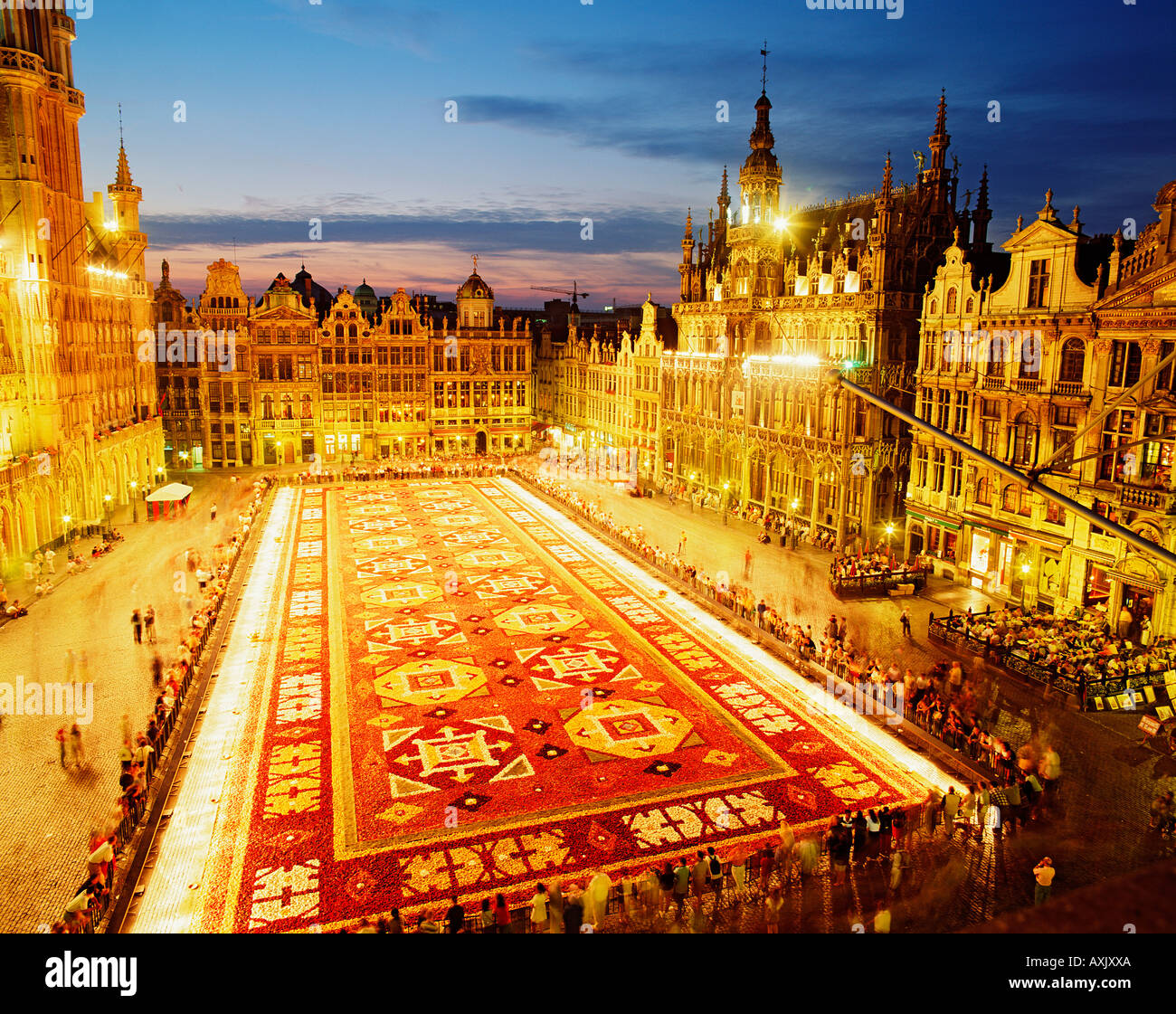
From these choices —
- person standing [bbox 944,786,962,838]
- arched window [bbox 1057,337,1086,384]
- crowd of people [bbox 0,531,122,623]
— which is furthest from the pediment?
crowd of people [bbox 0,531,122,623]

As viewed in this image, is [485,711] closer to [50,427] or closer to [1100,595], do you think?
[1100,595]

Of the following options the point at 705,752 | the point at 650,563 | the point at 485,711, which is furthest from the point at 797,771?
the point at 650,563

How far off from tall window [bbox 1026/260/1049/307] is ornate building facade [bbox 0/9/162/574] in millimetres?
48208

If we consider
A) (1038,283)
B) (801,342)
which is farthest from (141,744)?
(801,342)

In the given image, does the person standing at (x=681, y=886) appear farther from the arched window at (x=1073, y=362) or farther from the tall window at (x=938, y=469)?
the tall window at (x=938, y=469)

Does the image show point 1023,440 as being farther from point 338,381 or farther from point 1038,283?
point 338,381

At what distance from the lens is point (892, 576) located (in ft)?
127

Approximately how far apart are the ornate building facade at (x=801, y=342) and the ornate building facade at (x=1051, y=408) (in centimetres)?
301

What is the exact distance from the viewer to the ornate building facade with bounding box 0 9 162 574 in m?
43.8

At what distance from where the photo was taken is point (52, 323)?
157ft

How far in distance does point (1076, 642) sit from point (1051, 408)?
1072 cm

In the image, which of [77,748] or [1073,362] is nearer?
[77,748]

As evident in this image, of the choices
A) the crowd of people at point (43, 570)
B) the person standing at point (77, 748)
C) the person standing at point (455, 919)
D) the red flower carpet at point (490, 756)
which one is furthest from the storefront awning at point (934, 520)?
the crowd of people at point (43, 570)
